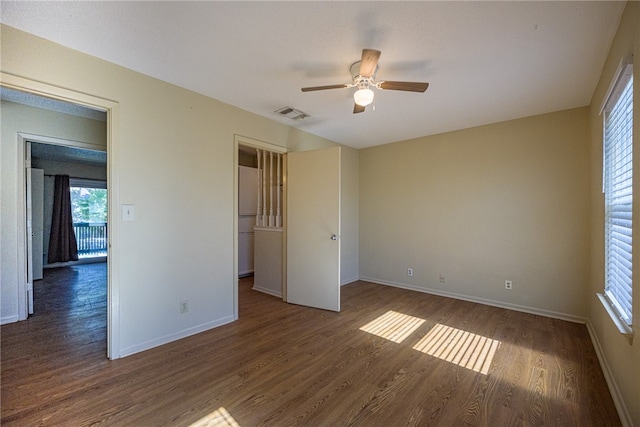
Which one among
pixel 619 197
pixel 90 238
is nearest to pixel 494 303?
pixel 619 197

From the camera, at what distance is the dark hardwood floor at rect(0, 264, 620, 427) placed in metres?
1.64

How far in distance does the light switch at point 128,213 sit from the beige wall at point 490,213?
3.65m

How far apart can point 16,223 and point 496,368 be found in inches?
203

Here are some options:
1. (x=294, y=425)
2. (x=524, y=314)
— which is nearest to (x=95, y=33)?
(x=294, y=425)

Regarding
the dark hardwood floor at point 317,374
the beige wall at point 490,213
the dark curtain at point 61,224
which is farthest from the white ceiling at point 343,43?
the dark curtain at point 61,224

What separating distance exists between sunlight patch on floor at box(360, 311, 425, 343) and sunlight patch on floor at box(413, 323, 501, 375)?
19cm

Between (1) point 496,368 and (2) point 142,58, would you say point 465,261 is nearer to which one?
(1) point 496,368

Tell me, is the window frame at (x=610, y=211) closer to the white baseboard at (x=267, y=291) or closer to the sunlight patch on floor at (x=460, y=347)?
the sunlight patch on floor at (x=460, y=347)

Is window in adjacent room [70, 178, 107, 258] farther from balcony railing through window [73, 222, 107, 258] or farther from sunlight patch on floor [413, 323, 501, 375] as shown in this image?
sunlight patch on floor [413, 323, 501, 375]

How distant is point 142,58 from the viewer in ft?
7.04

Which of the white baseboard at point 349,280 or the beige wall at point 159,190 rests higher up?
the beige wall at point 159,190

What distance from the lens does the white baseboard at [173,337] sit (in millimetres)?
2311

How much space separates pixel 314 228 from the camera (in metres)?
3.55

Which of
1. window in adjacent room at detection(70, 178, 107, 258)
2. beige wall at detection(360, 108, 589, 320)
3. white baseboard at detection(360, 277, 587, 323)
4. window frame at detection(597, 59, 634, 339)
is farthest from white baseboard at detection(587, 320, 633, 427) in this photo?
window in adjacent room at detection(70, 178, 107, 258)
